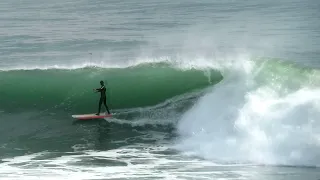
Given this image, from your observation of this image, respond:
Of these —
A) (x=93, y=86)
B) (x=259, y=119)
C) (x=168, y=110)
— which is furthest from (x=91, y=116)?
(x=259, y=119)

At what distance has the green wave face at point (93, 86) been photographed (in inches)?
895

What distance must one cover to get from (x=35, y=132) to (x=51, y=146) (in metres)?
1.81

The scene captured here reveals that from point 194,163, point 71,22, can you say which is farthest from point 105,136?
point 71,22

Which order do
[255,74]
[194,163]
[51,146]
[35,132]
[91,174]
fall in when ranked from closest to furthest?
[91,174]
[194,163]
[51,146]
[35,132]
[255,74]

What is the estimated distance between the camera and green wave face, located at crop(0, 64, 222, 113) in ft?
74.6

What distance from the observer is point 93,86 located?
24422 mm

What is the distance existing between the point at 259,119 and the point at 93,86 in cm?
879

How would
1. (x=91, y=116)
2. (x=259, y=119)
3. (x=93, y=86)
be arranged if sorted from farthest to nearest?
(x=93, y=86) < (x=91, y=116) < (x=259, y=119)

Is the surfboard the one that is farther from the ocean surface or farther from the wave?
the wave

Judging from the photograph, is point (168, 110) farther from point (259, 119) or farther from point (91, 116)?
point (259, 119)

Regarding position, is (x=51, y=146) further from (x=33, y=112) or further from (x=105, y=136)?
(x=33, y=112)

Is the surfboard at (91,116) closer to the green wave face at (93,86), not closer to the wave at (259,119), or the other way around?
the green wave face at (93,86)

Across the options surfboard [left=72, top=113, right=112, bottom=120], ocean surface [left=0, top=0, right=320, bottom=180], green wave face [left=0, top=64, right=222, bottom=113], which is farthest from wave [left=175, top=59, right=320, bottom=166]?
surfboard [left=72, top=113, right=112, bottom=120]

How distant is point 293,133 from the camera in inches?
663
